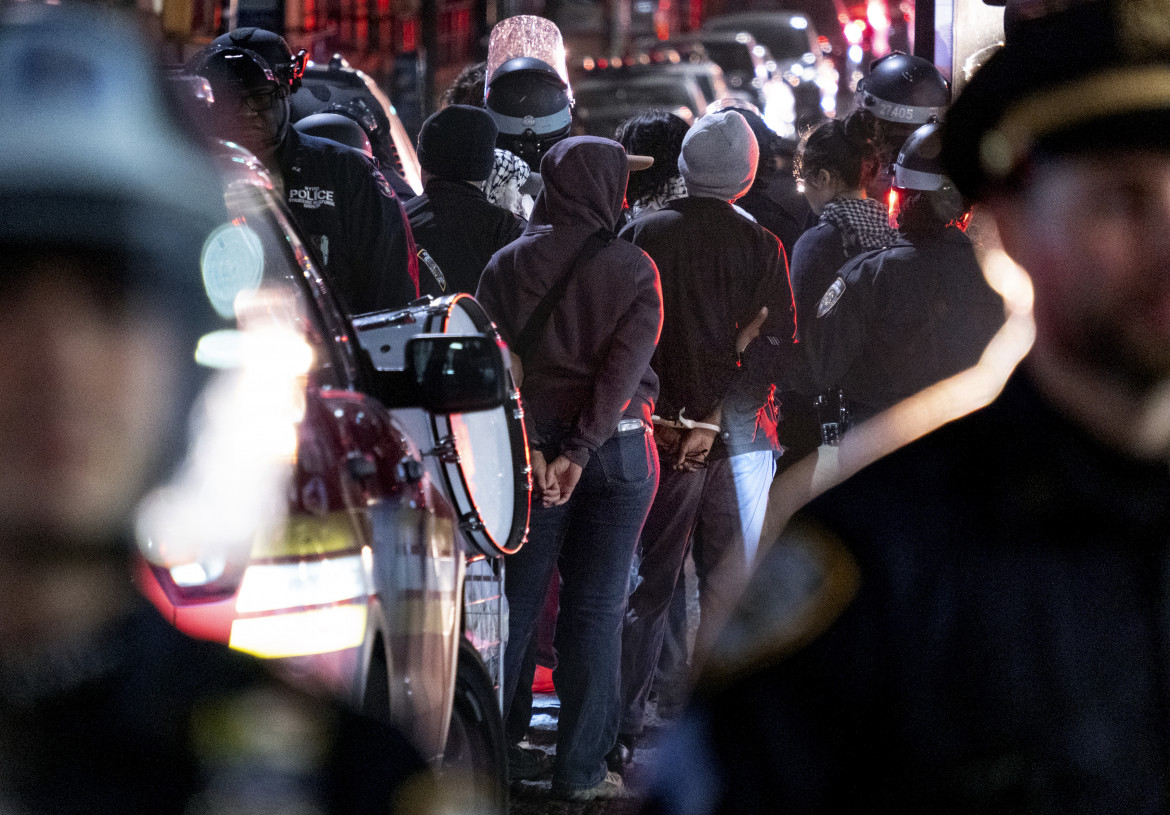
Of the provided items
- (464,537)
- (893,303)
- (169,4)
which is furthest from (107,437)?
(169,4)

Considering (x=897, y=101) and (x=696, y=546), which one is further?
(x=897, y=101)

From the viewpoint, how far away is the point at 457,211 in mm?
5680

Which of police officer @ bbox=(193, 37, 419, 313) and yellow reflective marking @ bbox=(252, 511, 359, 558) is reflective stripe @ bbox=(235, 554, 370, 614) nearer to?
yellow reflective marking @ bbox=(252, 511, 359, 558)

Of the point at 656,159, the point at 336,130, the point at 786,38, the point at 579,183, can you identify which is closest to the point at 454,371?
the point at 579,183

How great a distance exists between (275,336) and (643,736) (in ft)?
12.5

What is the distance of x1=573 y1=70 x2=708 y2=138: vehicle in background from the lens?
19703mm

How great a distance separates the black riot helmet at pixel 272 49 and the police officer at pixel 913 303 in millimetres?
2116

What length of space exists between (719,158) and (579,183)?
880 mm

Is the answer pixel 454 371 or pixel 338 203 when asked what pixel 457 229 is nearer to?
pixel 338 203

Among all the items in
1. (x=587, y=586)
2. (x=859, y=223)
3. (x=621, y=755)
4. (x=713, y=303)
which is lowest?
(x=621, y=755)

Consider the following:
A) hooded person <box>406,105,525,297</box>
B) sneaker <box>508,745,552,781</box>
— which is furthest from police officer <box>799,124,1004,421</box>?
sneaker <box>508,745,552,781</box>

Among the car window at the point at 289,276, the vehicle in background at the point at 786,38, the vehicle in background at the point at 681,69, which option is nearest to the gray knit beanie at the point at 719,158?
the car window at the point at 289,276

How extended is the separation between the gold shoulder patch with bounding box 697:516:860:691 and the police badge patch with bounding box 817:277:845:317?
4.05 m


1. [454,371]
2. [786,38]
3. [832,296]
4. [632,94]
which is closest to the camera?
[454,371]
